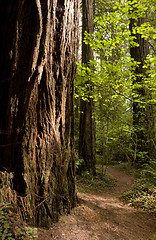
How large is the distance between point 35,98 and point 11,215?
1.37 meters

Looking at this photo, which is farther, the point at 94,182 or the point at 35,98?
the point at 94,182

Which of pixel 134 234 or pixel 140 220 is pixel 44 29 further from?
pixel 140 220

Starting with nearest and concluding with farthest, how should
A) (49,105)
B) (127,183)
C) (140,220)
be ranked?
(49,105) → (140,220) → (127,183)

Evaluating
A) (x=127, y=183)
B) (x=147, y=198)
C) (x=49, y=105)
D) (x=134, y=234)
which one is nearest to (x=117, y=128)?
(x=127, y=183)

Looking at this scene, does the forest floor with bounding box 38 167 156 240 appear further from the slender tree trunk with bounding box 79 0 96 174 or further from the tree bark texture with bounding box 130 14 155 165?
the tree bark texture with bounding box 130 14 155 165

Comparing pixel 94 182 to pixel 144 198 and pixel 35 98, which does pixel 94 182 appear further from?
pixel 35 98

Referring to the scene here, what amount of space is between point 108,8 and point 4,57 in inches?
363

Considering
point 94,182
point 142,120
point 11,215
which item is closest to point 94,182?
point 94,182

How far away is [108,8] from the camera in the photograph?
9297 mm

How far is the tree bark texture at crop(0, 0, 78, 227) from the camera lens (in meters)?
2.09

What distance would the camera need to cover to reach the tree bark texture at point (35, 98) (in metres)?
2.09

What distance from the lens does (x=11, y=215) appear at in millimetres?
1889

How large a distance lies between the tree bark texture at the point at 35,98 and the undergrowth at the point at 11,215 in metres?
0.11

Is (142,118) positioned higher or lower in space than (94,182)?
higher
